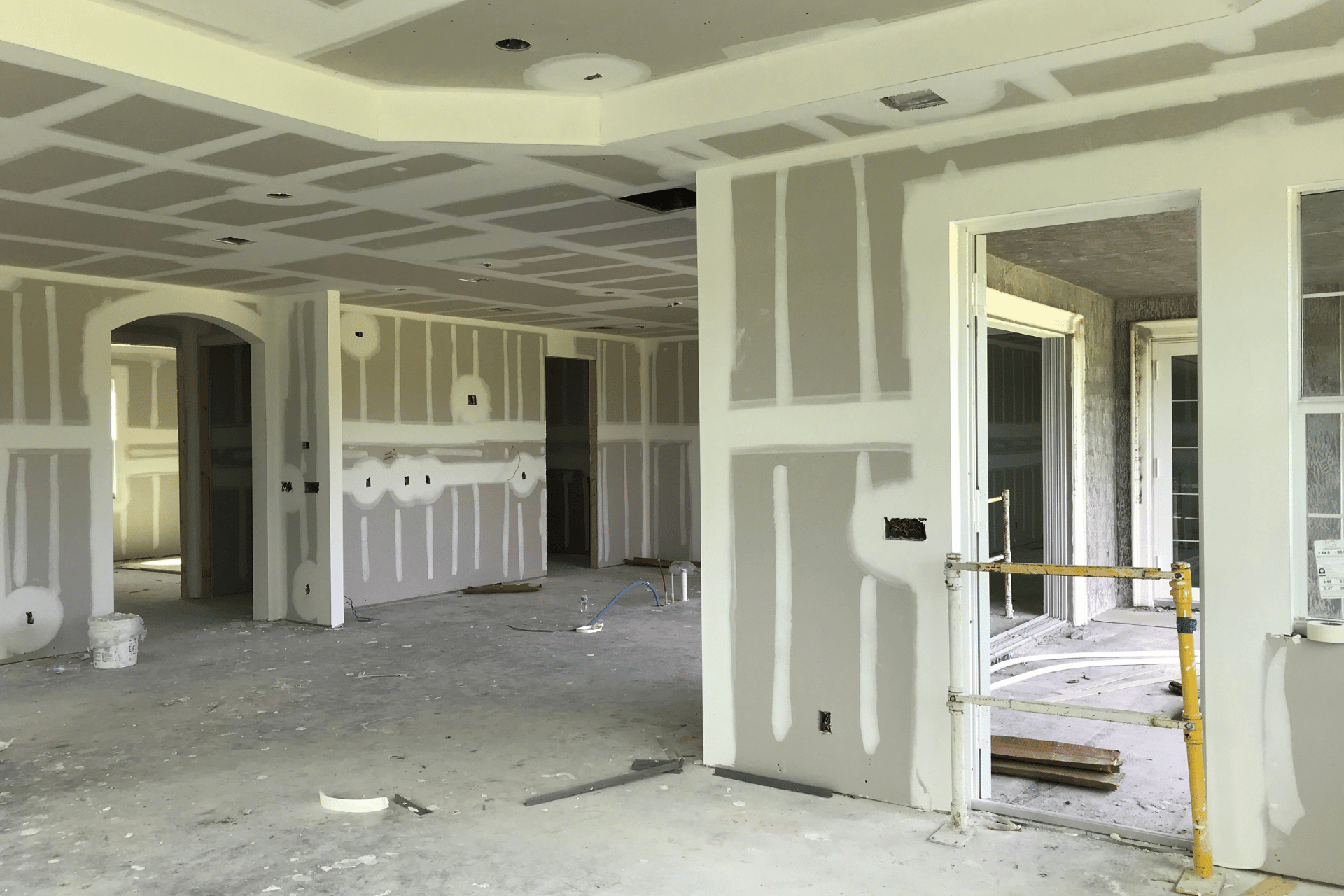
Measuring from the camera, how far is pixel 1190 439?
322 inches

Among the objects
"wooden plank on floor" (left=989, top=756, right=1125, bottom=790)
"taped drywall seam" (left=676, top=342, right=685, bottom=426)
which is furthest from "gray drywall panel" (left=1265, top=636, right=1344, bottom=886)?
"taped drywall seam" (left=676, top=342, right=685, bottom=426)

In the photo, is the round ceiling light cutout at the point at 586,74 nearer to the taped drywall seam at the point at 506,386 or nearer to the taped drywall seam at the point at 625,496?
the taped drywall seam at the point at 506,386

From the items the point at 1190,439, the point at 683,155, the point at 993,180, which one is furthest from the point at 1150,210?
the point at 1190,439

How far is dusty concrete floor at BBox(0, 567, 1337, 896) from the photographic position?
312 centimetres

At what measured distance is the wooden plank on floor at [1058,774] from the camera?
3.96m

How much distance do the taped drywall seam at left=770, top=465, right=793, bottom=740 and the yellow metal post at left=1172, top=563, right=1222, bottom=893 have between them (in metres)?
1.42

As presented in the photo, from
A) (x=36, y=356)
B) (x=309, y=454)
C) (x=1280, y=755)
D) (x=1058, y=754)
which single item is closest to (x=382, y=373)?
(x=309, y=454)

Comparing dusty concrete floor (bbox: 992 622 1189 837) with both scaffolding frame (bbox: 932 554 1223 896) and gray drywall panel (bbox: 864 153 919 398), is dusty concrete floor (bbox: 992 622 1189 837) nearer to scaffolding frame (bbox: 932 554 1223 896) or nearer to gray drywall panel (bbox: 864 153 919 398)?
scaffolding frame (bbox: 932 554 1223 896)

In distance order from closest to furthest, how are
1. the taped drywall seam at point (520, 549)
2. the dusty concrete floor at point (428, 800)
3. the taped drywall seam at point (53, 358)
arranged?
the dusty concrete floor at point (428, 800)
the taped drywall seam at point (53, 358)
the taped drywall seam at point (520, 549)

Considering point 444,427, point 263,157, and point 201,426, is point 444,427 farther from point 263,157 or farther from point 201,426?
point 263,157

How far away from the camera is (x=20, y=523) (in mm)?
6453

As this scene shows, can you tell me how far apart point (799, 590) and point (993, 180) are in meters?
1.71

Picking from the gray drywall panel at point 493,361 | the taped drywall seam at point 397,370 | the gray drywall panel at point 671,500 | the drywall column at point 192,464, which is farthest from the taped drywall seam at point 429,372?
the gray drywall panel at point 671,500

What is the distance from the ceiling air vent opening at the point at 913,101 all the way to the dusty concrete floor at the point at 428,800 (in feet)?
8.29
